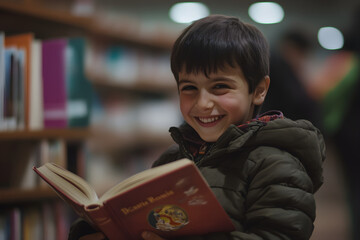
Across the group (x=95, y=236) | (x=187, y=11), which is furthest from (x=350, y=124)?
(x=187, y=11)

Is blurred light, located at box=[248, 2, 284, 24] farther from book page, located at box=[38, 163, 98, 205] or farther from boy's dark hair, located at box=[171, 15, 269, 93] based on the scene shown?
book page, located at box=[38, 163, 98, 205]

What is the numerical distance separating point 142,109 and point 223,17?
94.4 inches

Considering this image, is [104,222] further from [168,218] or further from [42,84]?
[42,84]

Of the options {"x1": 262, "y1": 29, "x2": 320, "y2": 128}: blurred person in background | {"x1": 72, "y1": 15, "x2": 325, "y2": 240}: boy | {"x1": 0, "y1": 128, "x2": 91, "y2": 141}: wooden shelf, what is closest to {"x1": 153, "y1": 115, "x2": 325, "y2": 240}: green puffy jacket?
{"x1": 72, "y1": 15, "x2": 325, "y2": 240}: boy

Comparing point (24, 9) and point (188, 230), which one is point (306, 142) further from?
point (24, 9)

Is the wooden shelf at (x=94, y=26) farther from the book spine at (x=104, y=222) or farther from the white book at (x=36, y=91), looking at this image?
the book spine at (x=104, y=222)

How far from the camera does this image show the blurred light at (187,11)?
4.19 meters

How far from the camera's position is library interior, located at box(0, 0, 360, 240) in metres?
1.61

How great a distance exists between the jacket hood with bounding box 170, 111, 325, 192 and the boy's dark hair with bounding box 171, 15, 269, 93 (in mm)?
122

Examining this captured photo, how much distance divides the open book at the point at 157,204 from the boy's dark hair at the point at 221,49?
299 mm

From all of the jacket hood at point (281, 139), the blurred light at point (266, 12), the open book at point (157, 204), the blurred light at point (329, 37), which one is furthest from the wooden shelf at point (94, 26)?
the blurred light at point (329, 37)

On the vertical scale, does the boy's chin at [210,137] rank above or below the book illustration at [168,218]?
above

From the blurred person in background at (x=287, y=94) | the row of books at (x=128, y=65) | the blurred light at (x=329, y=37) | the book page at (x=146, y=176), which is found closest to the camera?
the book page at (x=146, y=176)

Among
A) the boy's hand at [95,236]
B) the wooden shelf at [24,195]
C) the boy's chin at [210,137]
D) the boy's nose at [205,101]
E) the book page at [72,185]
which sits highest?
the boy's nose at [205,101]
